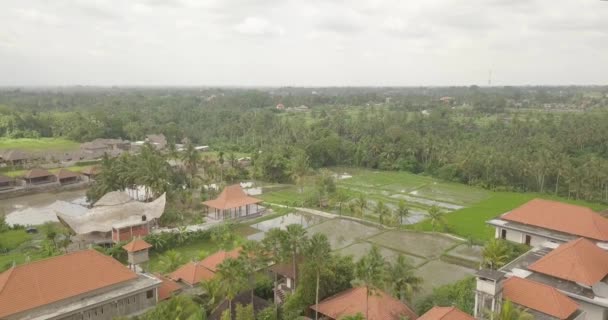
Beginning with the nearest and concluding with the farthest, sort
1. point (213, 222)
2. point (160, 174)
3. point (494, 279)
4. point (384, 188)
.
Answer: point (494, 279) < point (213, 222) < point (160, 174) < point (384, 188)

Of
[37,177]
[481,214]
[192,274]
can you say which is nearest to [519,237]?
[481,214]

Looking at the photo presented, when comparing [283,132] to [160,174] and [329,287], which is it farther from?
[329,287]

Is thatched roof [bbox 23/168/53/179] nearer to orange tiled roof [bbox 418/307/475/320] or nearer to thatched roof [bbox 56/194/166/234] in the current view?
thatched roof [bbox 56/194/166/234]

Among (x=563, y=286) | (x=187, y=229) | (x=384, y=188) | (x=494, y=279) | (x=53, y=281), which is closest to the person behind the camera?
(x=494, y=279)

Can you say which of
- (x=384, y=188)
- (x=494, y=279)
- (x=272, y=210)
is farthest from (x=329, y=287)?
(x=384, y=188)

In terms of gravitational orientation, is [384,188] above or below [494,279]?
below

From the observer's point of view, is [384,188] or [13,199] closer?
[13,199]
